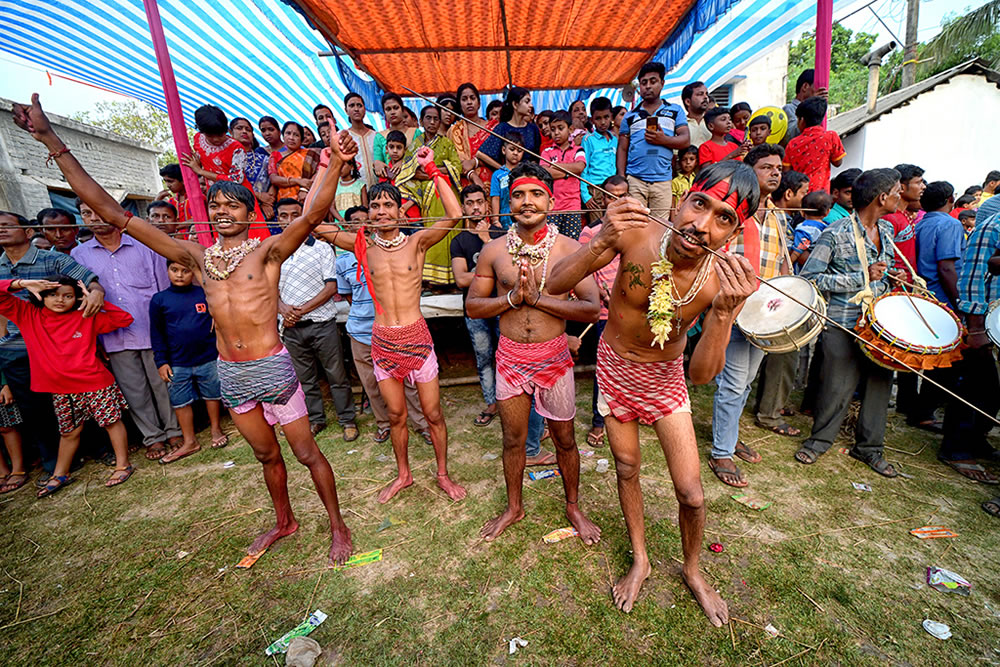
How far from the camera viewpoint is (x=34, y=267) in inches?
168

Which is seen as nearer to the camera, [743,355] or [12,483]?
[743,355]

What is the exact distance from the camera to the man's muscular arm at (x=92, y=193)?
2404 mm

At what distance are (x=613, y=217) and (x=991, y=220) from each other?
12.5 feet

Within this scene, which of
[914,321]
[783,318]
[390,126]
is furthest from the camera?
[390,126]

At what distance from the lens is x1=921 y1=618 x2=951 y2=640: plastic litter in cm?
231

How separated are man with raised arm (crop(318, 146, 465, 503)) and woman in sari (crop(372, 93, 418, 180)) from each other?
8.62 feet

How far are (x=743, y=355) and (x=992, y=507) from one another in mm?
2010

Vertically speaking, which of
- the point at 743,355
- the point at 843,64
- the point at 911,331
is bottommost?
the point at 743,355

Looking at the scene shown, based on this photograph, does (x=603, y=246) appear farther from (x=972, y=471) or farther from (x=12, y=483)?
(x=12, y=483)

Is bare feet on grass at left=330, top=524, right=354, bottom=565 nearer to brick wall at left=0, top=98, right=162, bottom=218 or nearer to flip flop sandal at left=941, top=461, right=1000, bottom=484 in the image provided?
flip flop sandal at left=941, top=461, right=1000, bottom=484

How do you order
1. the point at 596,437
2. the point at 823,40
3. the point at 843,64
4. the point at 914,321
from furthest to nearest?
the point at 843,64, the point at 823,40, the point at 596,437, the point at 914,321

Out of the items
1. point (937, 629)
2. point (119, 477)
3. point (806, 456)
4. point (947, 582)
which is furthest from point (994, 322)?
point (119, 477)

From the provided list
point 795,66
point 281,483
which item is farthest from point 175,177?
point 795,66

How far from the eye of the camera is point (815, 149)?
513 cm
